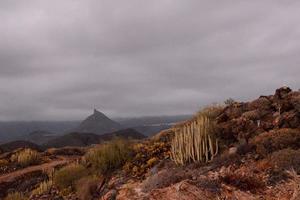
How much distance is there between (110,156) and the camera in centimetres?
1914

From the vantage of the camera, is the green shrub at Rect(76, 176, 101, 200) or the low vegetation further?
the green shrub at Rect(76, 176, 101, 200)

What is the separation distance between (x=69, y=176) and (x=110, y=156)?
A: 70.6 inches

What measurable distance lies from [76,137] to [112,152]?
8219cm

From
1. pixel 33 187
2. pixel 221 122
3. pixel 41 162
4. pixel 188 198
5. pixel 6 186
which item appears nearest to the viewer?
pixel 188 198

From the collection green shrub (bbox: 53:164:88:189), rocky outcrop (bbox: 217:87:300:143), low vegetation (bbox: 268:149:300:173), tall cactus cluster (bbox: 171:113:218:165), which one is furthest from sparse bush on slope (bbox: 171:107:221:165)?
green shrub (bbox: 53:164:88:189)

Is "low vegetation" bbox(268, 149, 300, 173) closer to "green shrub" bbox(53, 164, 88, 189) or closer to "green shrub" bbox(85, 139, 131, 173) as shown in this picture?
"green shrub" bbox(85, 139, 131, 173)

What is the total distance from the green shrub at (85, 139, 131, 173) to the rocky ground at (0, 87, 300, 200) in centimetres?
50

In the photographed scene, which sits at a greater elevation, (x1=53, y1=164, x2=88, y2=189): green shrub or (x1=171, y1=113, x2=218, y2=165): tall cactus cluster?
(x1=171, y1=113, x2=218, y2=165): tall cactus cluster

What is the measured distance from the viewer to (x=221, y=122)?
1802cm

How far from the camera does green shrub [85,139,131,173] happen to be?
62.2ft

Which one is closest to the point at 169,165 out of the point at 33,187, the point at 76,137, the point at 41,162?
the point at 33,187

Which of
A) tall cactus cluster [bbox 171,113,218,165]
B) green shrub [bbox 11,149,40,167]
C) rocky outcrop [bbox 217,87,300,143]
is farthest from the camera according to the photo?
green shrub [bbox 11,149,40,167]

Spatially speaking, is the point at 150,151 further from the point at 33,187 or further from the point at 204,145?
the point at 33,187

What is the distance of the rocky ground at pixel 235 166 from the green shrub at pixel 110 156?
0.50 metres
